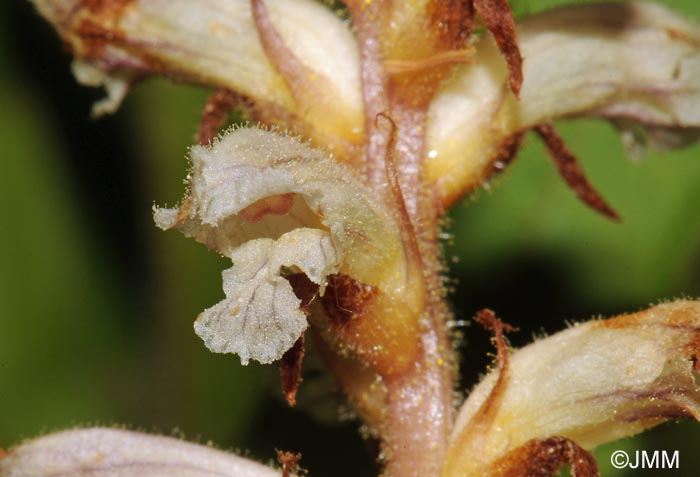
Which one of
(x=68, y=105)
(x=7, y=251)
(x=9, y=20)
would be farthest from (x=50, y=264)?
(x=9, y=20)

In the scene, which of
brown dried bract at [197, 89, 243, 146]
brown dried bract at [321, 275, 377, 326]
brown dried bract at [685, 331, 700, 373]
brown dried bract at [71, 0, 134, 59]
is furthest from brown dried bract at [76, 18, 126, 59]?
brown dried bract at [685, 331, 700, 373]

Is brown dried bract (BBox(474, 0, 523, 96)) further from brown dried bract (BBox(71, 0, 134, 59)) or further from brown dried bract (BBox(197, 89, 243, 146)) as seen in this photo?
brown dried bract (BBox(71, 0, 134, 59))

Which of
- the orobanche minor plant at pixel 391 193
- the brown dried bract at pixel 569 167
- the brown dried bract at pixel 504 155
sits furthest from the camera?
the brown dried bract at pixel 569 167

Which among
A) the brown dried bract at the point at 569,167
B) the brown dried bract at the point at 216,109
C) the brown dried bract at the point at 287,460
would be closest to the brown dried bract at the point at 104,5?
the brown dried bract at the point at 216,109

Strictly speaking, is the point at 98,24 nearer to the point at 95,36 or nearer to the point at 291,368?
the point at 95,36

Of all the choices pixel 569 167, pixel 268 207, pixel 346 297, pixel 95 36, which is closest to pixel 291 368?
pixel 346 297

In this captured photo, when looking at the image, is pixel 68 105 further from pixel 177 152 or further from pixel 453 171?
pixel 453 171

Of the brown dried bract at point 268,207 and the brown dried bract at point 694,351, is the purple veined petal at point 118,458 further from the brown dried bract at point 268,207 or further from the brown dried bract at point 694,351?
the brown dried bract at point 694,351
